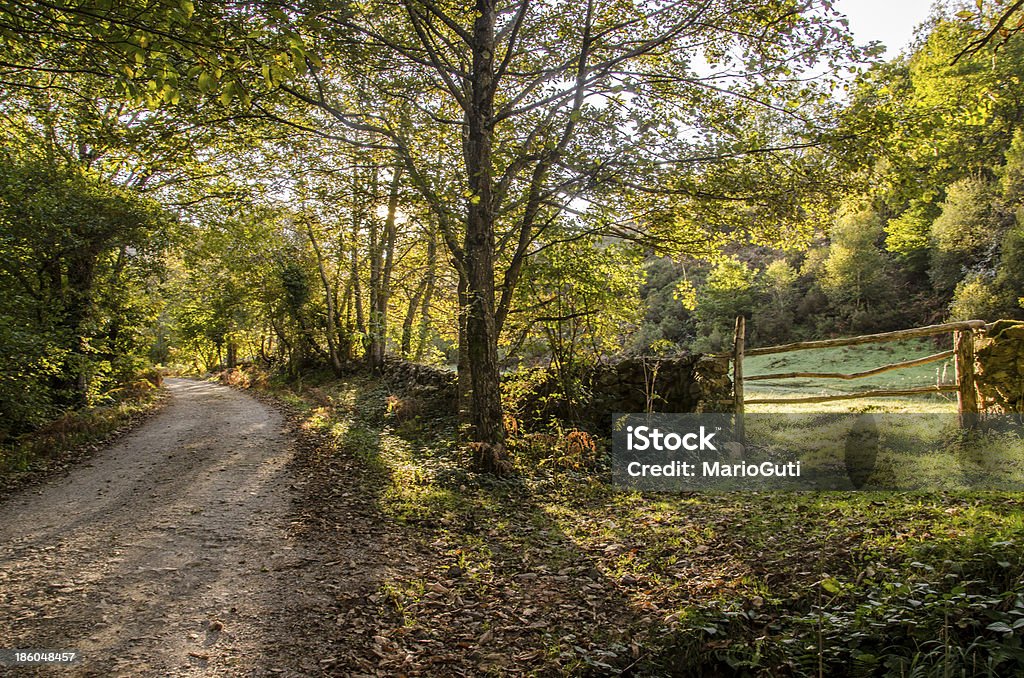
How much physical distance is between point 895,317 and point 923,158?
2438cm

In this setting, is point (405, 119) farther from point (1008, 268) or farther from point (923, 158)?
point (1008, 268)

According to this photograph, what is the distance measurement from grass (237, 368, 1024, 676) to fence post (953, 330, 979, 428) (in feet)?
6.99

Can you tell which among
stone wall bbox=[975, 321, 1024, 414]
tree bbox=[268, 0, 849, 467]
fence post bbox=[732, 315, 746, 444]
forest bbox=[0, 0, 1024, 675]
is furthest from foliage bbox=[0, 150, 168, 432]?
stone wall bbox=[975, 321, 1024, 414]

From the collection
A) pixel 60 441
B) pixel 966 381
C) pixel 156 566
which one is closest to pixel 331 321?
pixel 60 441

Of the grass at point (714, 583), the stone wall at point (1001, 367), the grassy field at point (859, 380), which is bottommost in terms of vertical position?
the grass at point (714, 583)

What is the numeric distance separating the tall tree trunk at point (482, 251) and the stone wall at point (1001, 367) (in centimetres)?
654

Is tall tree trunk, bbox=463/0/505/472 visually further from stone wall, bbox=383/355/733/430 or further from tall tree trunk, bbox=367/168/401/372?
tall tree trunk, bbox=367/168/401/372

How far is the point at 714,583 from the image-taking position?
13.5 feet

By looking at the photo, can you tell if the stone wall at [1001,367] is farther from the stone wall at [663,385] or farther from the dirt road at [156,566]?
the dirt road at [156,566]

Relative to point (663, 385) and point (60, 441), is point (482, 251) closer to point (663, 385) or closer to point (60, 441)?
point (663, 385)

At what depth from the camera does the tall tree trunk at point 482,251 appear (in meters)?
7.45

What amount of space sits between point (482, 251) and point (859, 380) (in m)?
16.1

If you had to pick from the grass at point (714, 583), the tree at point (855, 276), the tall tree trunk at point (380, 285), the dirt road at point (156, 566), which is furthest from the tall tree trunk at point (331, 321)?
the tree at point (855, 276)

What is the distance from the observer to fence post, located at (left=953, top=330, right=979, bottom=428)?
7.11 meters
